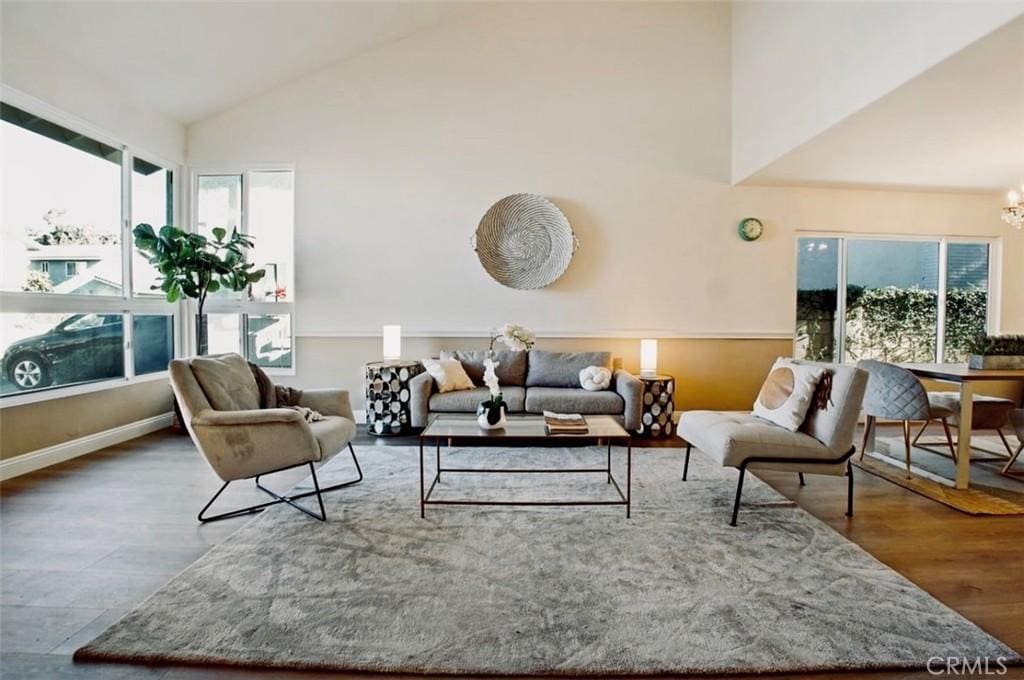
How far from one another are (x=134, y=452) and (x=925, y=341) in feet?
25.0

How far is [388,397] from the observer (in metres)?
4.36

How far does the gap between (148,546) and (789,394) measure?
346cm

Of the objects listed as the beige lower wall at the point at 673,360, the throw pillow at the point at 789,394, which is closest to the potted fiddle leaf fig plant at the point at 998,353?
the throw pillow at the point at 789,394


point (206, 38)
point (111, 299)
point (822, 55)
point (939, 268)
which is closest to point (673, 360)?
point (822, 55)

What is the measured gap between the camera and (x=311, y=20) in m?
4.12

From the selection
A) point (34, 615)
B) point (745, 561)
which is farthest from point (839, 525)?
point (34, 615)

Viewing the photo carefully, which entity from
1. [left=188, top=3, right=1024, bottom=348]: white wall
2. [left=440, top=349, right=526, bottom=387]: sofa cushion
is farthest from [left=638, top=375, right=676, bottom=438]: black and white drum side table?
[left=440, top=349, right=526, bottom=387]: sofa cushion

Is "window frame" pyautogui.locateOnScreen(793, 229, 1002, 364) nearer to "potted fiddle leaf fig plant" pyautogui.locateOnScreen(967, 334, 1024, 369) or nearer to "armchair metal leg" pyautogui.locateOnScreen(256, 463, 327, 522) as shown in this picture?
"potted fiddle leaf fig plant" pyautogui.locateOnScreen(967, 334, 1024, 369)

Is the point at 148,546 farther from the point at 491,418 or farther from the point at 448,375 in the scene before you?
the point at 448,375

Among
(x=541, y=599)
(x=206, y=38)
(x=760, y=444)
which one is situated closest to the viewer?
(x=541, y=599)

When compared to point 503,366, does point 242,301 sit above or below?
above

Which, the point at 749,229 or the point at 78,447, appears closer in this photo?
the point at 78,447

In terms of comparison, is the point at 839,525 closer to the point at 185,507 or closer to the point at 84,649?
the point at 84,649

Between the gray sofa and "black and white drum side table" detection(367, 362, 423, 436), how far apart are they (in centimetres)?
18
